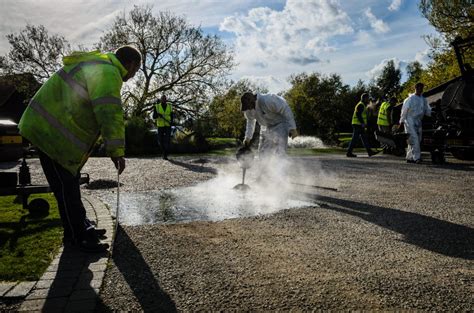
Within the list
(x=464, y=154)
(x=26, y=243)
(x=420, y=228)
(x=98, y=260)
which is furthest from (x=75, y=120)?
(x=464, y=154)

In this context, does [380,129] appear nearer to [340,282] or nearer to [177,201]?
[177,201]

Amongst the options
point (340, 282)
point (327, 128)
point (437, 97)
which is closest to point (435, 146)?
point (437, 97)

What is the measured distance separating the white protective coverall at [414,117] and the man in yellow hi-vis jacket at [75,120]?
9.90 meters

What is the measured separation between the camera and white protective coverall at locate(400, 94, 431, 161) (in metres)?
11.6

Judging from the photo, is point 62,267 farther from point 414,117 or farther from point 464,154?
point 464,154

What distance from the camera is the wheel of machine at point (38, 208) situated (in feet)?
16.7

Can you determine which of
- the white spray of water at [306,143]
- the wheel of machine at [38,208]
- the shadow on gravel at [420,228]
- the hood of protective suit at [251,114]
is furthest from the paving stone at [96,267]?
the white spray of water at [306,143]

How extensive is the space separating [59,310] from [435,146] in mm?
11323

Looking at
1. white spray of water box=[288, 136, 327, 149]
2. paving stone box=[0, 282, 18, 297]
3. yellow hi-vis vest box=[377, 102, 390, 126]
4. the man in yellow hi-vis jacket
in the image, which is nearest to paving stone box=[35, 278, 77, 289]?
paving stone box=[0, 282, 18, 297]

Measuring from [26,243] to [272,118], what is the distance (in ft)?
Result: 15.3

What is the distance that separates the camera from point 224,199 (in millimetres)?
6352

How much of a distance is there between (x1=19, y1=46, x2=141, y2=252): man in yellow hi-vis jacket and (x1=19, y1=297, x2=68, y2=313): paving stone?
0.95 meters

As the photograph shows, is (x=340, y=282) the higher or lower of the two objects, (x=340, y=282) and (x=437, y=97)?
the lower

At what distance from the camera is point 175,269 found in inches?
128
